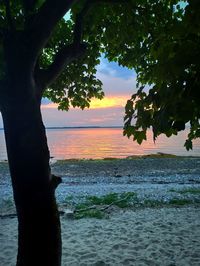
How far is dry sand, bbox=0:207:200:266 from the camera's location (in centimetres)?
858

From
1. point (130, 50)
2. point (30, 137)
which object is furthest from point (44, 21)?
point (130, 50)

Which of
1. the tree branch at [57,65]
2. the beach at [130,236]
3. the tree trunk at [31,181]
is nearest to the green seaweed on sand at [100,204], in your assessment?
the beach at [130,236]

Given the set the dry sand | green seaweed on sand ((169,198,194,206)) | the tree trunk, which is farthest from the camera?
green seaweed on sand ((169,198,194,206))

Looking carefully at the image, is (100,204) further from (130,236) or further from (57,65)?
(57,65)

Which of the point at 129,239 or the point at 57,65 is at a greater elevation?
the point at 57,65

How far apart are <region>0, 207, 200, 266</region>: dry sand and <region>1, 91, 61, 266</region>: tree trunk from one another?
113 inches

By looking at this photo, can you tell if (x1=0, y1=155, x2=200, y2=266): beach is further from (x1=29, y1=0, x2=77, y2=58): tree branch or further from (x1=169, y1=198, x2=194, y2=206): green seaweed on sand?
(x1=29, y1=0, x2=77, y2=58): tree branch

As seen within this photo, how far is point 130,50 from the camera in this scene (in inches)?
339

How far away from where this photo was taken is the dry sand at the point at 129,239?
338 inches

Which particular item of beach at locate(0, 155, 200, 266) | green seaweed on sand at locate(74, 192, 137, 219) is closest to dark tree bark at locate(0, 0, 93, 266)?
beach at locate(0, 155, 200, 266)

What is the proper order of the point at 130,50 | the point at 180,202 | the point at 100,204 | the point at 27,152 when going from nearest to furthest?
the point at 27,152
the point at 130,50
the point at 100,204
the point at 180,202

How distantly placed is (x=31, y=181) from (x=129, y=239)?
5.75 meters

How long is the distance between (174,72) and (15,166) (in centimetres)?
375

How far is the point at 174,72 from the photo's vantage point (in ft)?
7.89
